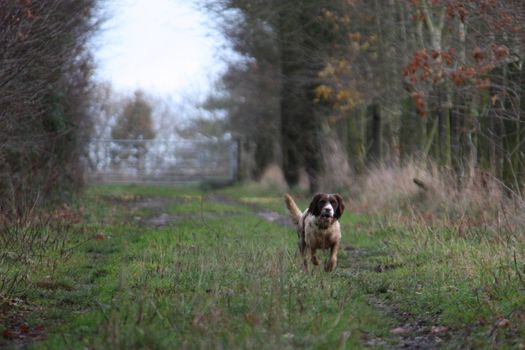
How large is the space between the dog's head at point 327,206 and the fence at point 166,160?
3758 centimetres

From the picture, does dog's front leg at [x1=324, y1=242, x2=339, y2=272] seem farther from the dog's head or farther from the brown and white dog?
the dog's head

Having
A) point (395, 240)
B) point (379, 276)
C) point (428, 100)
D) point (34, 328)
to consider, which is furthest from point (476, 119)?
point (34, 328)

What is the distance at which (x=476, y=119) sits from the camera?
53.3ft

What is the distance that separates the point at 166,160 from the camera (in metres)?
49.8

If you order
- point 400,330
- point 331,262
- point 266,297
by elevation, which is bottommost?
point 400,330

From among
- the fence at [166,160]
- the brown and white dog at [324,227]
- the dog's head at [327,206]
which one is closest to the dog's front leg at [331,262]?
the brown and white dog at [324,227]

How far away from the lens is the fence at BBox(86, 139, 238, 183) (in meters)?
48.8

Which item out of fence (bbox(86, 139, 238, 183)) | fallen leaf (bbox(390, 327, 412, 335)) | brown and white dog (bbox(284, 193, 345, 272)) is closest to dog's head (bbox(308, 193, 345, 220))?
brown and white dog (bbox(284, 193, 345, 272))

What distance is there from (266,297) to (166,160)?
4298 cm

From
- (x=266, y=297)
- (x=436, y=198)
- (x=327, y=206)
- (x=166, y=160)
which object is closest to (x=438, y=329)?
(x=266, y=297)

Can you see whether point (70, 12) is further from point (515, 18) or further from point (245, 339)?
point (245, 339)

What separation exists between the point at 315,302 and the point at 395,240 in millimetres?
5031

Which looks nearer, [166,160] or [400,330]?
[400,330]

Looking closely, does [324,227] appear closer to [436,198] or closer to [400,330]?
[400,330]
